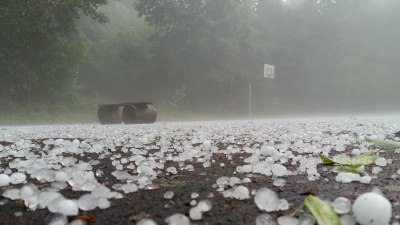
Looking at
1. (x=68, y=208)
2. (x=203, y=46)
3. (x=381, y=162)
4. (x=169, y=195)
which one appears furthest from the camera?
(x=203, y=46)

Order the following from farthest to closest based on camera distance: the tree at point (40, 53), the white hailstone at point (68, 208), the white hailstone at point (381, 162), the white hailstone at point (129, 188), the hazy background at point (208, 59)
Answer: the hazy background at point (208, 59)
the tree at point (40, 53)
the white hailstone at point (381, 162)
the white hailstone at point (129, 188)
the white hailstone at point (68, 208)

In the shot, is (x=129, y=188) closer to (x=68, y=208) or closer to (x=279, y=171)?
(x=68, y=208)

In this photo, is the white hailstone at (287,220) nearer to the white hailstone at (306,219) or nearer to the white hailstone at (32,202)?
the white hailstone at (306,219)

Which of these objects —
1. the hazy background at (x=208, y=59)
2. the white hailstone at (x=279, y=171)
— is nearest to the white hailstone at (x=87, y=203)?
the white hailstone at (x=279, y=171)

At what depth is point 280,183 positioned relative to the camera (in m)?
1.28

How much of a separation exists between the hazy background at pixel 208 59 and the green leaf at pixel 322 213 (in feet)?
40.5

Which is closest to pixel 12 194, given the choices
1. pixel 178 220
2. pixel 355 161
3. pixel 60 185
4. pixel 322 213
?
pixel 60 185

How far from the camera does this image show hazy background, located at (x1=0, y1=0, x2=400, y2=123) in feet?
45.5

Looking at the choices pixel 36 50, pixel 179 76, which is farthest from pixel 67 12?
pixel 179 76

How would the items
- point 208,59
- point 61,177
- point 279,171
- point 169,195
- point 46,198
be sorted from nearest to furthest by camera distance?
1. point 46,198
2. point 169,195
3. point 61,177
4. point 279,171
5. point 208,59

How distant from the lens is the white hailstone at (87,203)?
0.96m

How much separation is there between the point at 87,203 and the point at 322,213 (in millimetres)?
639

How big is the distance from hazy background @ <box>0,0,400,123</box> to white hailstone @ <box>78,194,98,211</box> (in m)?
12.0

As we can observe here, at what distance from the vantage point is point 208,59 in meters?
18.5
